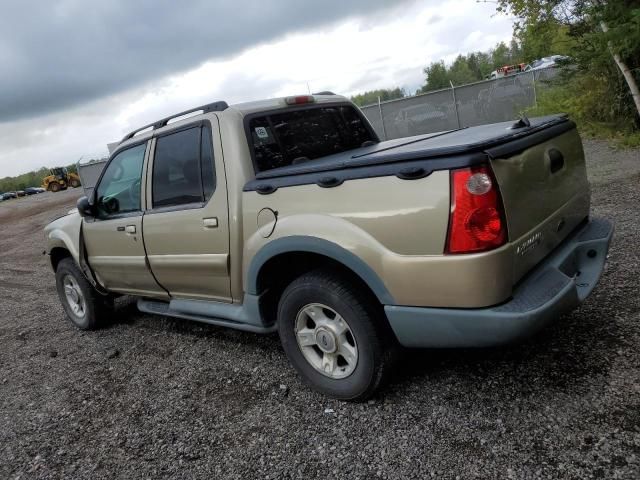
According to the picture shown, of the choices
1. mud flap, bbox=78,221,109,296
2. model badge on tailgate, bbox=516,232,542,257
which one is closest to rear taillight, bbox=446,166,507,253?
model badge on tailgate, bbox=516,232,542,257

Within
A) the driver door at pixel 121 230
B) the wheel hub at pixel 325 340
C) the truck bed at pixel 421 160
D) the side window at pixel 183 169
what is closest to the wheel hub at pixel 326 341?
the wheel hub at pixel 325 340

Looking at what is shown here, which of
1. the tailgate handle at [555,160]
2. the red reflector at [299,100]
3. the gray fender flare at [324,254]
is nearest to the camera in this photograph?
the gray fender flare at [324,254]

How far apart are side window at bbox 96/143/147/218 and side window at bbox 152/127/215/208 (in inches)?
10.7

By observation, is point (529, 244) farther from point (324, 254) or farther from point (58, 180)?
point (58, 180)

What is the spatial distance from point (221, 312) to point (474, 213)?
1990mm

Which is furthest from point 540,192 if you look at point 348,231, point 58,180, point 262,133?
point 58,180

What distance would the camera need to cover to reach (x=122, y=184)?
4223 millimetres

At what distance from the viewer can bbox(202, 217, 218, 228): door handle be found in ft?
10.7

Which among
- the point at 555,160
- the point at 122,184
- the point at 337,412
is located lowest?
the point at 337,412

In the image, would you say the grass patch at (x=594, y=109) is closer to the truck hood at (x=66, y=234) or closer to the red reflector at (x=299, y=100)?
the red reflector at (x=299, y=100)

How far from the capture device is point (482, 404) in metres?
2.69

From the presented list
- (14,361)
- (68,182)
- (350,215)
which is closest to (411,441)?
(350,215)

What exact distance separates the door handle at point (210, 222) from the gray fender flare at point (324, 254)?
16.0 inches

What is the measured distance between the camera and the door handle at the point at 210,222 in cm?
327
